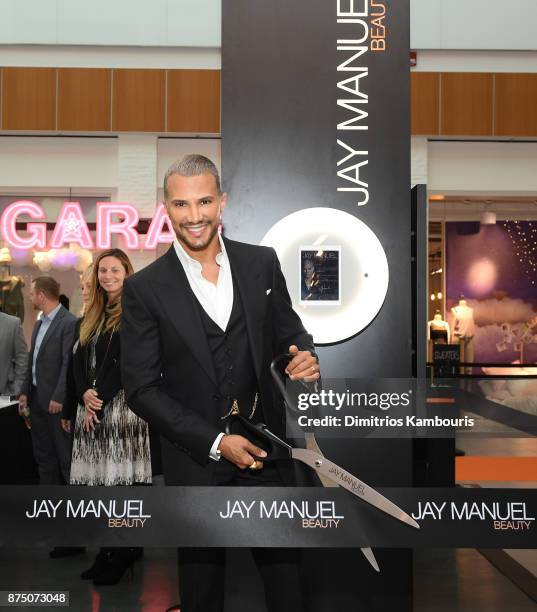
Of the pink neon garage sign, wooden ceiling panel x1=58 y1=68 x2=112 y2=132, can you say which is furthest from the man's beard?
wooden ceiling panel x1=58 y1=68 x2=112 y2=132

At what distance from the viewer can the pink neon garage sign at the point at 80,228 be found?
30.4 ft

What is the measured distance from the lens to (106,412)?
3477 mm

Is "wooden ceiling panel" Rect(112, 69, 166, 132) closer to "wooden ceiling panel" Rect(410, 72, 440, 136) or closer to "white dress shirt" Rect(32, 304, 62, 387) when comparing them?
"wooden ceiling panel" Rect(410, 72, 440, 136)

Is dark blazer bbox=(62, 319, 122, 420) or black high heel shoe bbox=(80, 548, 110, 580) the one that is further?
black high heel shoe bbox=(80, 548, 110, 580)

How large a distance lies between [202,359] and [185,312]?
0.38 ft

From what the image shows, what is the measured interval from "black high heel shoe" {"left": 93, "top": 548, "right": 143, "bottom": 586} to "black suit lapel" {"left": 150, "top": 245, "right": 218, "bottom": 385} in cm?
194

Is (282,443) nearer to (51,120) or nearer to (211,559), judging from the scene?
(211,559)

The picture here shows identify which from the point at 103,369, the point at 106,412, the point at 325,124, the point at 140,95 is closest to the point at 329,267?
the point at 325,124

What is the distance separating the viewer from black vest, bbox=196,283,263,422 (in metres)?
1.88

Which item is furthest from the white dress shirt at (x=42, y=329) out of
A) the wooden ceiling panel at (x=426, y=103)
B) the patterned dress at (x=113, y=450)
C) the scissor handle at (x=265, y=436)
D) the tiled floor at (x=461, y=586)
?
the wooden ceiling panel at (x=426, y=103)

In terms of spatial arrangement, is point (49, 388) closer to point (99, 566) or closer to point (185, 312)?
point (99, 566)

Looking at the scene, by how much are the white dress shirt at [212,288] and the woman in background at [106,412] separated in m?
1.50

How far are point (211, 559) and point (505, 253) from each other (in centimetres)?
919

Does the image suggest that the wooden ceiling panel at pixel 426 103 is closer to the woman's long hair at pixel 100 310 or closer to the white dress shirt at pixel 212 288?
the woman's long hair at pixel 100 310
